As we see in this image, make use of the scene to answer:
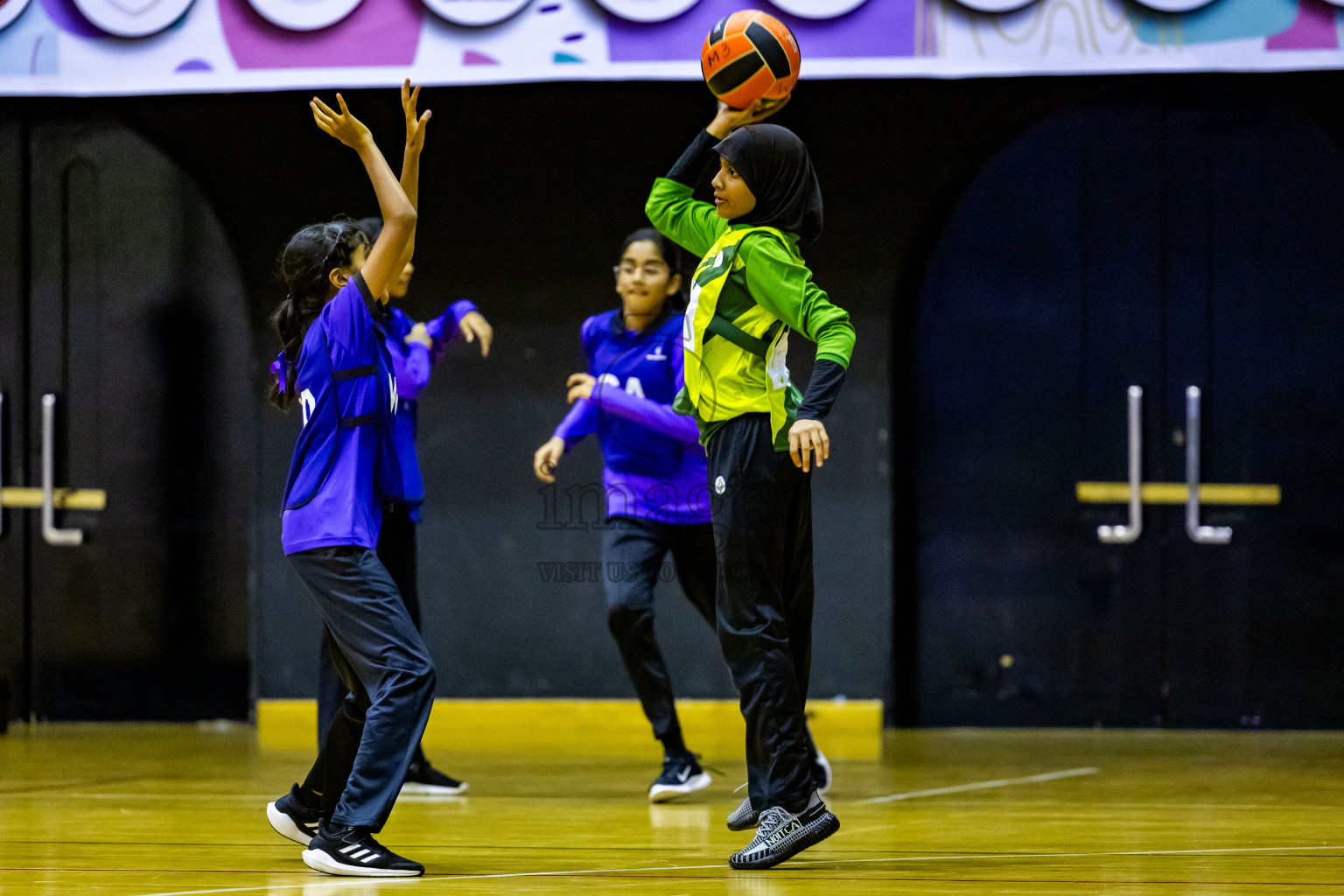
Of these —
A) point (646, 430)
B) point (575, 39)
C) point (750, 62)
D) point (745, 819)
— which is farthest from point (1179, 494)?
point (745, 819)

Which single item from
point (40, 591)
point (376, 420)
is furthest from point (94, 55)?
point (376, 420)

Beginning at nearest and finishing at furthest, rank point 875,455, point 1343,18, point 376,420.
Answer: point 376,420, point 1343,18, point 875,455

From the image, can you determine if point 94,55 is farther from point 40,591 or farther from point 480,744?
point 480,744

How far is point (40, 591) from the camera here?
21.8ft

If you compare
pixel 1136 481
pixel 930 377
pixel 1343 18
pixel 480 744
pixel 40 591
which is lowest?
pixel 480 744

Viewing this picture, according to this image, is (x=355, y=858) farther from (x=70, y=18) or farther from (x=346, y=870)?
(x=70, y=18)

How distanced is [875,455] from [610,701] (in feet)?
4.92

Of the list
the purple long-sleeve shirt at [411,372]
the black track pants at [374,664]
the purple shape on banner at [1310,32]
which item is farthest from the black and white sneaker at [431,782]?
the purple shape on banner at [1310,32]

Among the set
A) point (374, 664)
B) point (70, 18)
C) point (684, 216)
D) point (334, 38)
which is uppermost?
point (70, 18)

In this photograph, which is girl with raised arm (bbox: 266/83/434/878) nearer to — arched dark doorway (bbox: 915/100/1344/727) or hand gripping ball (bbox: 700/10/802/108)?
hand gripping ball (bbox: 700/10/802/108)

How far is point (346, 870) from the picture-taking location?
3.36 metres

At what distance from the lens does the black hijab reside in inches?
141

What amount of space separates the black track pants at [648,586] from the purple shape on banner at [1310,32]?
280 cm

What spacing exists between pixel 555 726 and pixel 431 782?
125 cm
